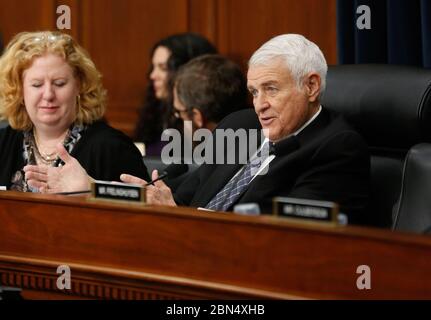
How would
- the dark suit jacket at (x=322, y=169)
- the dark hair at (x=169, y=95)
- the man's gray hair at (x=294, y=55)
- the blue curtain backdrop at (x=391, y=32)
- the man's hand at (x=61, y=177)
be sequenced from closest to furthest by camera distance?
the dark suit jacket at (x=322, y=169) → the man's gray hair at (x=294, y=55) → the man's hand at (x=61, y=177) → the blue curtain backdrop at (x=391, y=32) → the dark hair at (x=169, y=95)

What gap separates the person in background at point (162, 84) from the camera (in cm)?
431

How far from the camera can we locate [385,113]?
8.31 feet

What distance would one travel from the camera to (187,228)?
195cm

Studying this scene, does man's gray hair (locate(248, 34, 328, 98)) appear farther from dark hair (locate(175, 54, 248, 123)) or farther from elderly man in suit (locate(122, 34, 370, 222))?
dark hair (locate(175, 54, 248, 123))

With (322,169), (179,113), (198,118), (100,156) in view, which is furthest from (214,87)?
(322,169)

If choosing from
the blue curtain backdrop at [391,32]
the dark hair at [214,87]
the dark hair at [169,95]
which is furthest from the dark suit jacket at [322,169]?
the dark hair at [169,95]

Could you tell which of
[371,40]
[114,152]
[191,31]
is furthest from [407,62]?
[191,31]

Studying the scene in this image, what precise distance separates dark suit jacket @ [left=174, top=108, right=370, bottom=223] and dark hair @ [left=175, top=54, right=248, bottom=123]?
1.06 m

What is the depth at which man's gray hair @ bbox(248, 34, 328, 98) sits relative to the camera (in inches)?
98.7

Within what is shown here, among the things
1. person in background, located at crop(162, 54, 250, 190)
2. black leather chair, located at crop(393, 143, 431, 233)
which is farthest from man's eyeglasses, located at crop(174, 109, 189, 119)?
black leather chair, located at crop(393, 143, 431, 233)

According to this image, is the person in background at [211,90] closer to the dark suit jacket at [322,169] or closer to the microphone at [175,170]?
the microphone at [175,170]

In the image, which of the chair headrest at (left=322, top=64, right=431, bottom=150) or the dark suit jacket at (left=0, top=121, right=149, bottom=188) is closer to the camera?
the chair headrest at (left=322, top=64, right=431, bottom=150)

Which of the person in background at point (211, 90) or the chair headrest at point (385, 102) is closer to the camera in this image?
the chair headrest at point (385, 102)

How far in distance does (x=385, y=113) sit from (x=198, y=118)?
1195mm
